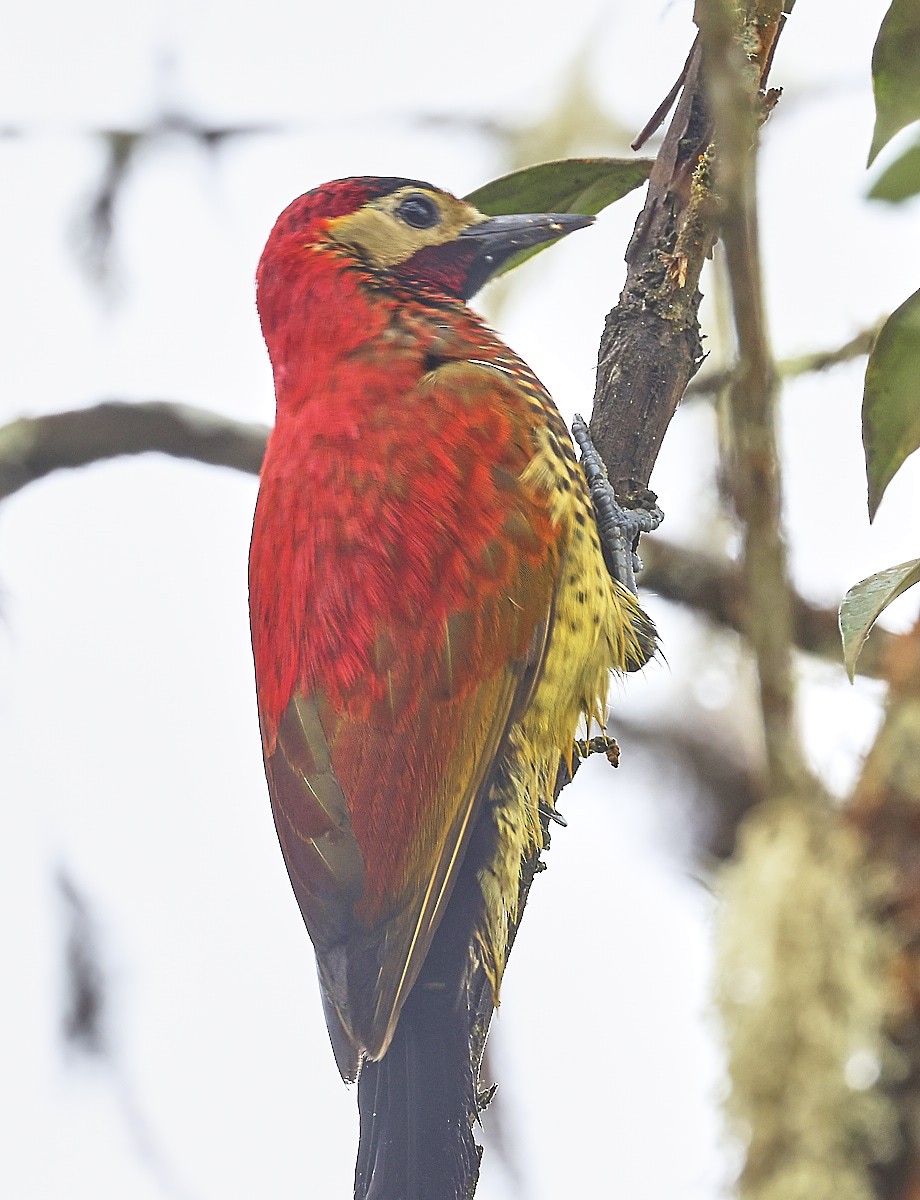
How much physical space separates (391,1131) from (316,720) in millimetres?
420

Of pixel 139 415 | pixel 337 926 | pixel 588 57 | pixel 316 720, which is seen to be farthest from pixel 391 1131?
pixel 588 57

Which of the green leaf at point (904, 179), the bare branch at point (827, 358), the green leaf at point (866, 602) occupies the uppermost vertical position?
the bare branch at point (827, 358)

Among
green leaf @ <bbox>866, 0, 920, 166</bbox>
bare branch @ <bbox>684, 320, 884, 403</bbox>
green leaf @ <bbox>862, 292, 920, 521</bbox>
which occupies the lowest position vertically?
green leaf @ <bbox>862, 292, 920, 521</bbox>

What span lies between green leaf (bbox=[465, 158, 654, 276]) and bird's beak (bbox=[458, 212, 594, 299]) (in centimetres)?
1

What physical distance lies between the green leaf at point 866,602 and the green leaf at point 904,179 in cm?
59

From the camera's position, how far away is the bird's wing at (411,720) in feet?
4.72

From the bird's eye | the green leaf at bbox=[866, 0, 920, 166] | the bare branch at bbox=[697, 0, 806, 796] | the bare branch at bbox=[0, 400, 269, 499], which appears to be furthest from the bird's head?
the bare branch at bbox=[697, 0, 806, 796]

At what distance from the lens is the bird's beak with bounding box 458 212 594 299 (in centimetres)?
188

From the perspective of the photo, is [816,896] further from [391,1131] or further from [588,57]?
[588,57]

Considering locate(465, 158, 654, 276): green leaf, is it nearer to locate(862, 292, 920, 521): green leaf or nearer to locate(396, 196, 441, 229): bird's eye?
locate(396, 196, 441, 229): bird's eye

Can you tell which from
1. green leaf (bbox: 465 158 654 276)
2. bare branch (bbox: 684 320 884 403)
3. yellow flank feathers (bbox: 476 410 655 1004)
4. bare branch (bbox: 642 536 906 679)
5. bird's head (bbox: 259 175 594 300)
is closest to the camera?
yellow flank feathers (bbox: 476 410 655 1004)

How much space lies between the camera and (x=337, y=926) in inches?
57.5

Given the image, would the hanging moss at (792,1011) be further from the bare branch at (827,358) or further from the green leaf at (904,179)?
the bare branch at (827,358)

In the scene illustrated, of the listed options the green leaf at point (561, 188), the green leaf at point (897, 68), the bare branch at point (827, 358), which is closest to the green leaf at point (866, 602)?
the green leaf at point (897, 68)
